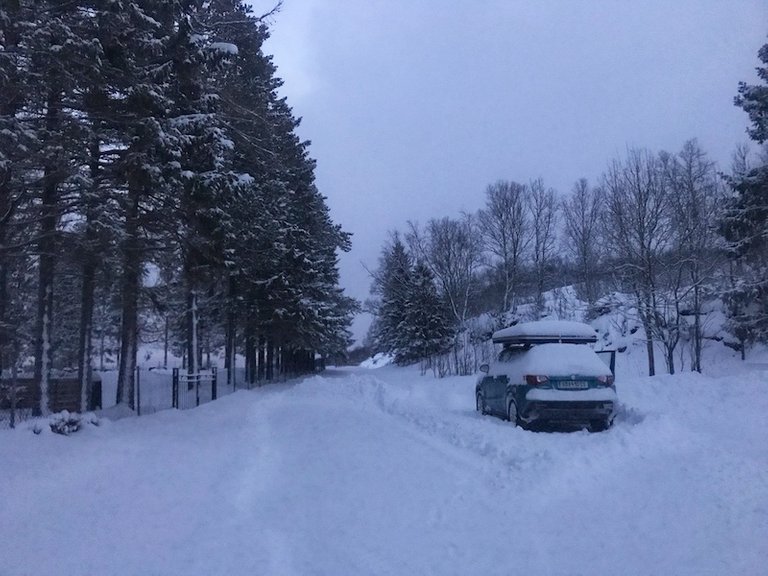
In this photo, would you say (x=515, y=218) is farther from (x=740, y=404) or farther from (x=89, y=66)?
(x=89, y=66)

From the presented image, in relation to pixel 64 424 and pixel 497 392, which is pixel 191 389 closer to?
pixel 64 424

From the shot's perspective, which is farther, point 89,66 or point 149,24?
point 149,24

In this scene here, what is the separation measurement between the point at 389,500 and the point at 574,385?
17.2 ft

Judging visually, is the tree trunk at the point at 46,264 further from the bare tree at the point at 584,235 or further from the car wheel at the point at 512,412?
the bare tree at the point at 584,235

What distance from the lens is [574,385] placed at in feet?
36.9

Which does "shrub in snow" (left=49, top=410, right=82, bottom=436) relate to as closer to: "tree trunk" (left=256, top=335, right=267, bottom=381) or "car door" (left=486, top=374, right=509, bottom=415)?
"car door" (left=486, top=374, right=509, bottom=415)

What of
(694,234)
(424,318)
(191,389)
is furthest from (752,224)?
(424,318)

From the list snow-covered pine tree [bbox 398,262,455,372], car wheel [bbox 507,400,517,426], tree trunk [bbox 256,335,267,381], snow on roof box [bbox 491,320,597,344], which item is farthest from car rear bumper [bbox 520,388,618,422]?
snow-covered pine tree [bbox 398,262,455,372]

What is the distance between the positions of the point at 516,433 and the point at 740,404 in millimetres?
5691

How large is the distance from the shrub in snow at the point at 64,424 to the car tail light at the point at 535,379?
7722 mm

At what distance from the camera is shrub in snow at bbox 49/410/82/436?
10.7 metres

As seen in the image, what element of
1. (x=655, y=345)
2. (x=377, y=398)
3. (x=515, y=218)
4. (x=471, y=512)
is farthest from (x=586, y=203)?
(x=471, y=512)

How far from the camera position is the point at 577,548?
5.64m

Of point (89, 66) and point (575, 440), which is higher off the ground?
point (89, 66)
